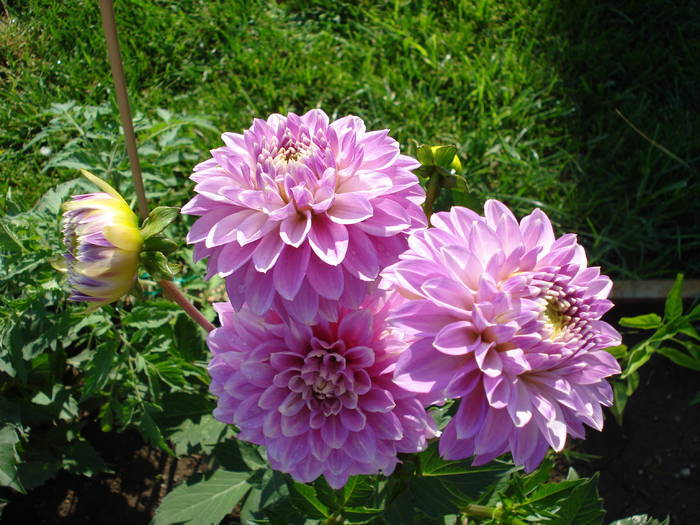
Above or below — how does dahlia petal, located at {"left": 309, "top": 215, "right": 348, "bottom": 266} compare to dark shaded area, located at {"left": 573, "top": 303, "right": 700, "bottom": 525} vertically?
above

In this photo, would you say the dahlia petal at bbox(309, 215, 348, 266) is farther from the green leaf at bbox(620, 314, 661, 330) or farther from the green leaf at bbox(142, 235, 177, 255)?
the green leaf at bbox(620, 314, 661, 330)

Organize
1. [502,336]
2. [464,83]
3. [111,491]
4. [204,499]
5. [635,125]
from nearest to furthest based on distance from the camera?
[502,336] → [204,499] → [111,491] → [635,125] → [464,83]

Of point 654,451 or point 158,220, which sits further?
point 654,451

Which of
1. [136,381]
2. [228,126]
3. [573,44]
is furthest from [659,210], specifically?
[136,381]

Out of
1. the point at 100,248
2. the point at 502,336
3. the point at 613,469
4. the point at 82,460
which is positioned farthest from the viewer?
the point at 613,469

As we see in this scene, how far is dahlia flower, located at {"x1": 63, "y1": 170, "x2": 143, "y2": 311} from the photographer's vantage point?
93cm

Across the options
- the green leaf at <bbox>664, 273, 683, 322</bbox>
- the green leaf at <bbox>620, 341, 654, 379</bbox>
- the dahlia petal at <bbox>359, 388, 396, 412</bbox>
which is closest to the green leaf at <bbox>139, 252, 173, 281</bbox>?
the dahlia petal at <bbox>359, 388, 396, 412</bbox>

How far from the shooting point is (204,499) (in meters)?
A: 1.42

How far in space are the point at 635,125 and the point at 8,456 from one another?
2.48 m

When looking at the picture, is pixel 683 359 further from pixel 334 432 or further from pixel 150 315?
pixel 150 315

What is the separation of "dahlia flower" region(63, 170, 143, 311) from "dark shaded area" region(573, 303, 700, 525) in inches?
66.7

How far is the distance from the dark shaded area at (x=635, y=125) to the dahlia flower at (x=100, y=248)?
1.81 metres

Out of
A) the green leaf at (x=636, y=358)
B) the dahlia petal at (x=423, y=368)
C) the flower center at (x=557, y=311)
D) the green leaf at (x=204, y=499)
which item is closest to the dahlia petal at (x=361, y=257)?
the dahlia petal at (x=423, y=368)

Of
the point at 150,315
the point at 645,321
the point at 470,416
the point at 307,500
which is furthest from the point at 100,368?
the point at 645,321
